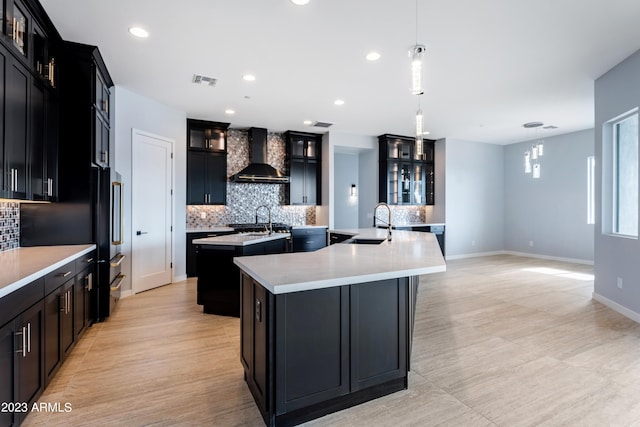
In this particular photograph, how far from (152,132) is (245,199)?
2291 millimetres

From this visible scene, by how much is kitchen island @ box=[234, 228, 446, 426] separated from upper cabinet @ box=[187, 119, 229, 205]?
14.2 feet

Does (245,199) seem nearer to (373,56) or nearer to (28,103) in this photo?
(373,56)

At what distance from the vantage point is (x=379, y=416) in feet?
6.60

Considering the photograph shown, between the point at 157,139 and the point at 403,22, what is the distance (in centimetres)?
409

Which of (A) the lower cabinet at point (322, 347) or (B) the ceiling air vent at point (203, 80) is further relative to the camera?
(B) the ceiling air vent at point (203, 80)

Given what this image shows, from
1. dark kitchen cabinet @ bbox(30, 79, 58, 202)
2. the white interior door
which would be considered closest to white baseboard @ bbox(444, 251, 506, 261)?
the white interior door

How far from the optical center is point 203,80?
4359mm

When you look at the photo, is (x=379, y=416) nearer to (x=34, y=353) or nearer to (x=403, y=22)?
(x=34, y=353)

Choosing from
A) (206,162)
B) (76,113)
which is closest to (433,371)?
(76,113)

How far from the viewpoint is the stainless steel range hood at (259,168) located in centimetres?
647

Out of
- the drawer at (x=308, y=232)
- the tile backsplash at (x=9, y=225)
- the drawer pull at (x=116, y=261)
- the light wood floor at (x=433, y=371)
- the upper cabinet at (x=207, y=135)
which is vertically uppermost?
the upper cabinet at (x=207, y=135)

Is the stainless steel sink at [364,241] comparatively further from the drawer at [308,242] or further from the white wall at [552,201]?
the white wall at [552,201]

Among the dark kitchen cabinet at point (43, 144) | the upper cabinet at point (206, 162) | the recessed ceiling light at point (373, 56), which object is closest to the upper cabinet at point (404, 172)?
the upper cabinet at point (206, 162)

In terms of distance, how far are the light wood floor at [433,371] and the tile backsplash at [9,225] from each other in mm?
1116
